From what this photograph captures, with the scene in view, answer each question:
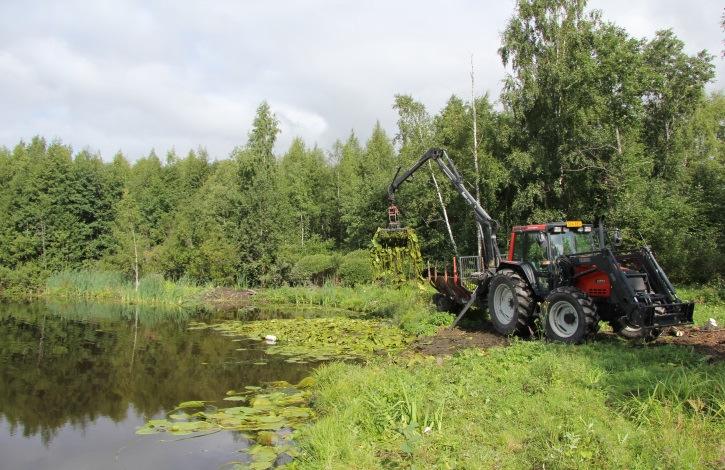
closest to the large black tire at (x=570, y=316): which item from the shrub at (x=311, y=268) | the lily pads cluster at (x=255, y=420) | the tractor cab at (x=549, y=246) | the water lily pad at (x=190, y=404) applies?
the tractor cab at (x=549, y=246)

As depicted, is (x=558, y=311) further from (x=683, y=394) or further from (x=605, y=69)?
(x=605, y=69)

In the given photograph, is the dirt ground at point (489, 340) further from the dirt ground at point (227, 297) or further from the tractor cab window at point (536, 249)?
the dirt ground at point (227, 297)

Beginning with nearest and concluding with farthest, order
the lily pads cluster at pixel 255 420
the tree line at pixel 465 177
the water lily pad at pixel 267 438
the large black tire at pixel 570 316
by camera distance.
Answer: the lily pads cluster at pixel 255 420, the water lily pad at pixel 267 438, the large black tire at pixel 570 316, the tree line at pixel 465 177

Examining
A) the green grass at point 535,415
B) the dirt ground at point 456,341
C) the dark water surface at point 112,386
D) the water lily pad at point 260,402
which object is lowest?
the dark water surface at point 112,386

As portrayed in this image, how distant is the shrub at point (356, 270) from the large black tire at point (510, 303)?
13992 millimetres

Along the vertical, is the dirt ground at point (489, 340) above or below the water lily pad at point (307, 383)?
above

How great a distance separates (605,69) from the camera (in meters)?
22.3

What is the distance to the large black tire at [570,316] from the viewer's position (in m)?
9.50

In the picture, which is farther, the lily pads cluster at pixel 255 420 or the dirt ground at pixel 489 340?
the dirt ground at pixel 489 340

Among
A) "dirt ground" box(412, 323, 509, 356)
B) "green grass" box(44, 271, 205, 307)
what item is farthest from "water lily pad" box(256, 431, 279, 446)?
"green grass" box(44, 271, 205, 307)

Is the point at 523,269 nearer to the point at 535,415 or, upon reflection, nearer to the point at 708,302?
the point at 535,415

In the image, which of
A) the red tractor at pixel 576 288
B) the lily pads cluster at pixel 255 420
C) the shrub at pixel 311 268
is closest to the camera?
the lily pads cluster at pixel 255 420

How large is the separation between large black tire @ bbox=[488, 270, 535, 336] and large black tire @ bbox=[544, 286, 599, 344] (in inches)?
42.0

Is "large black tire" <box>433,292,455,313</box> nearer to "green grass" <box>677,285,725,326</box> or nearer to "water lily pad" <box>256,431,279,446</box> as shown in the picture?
"green grass" <box>677,285,725,326</box>
